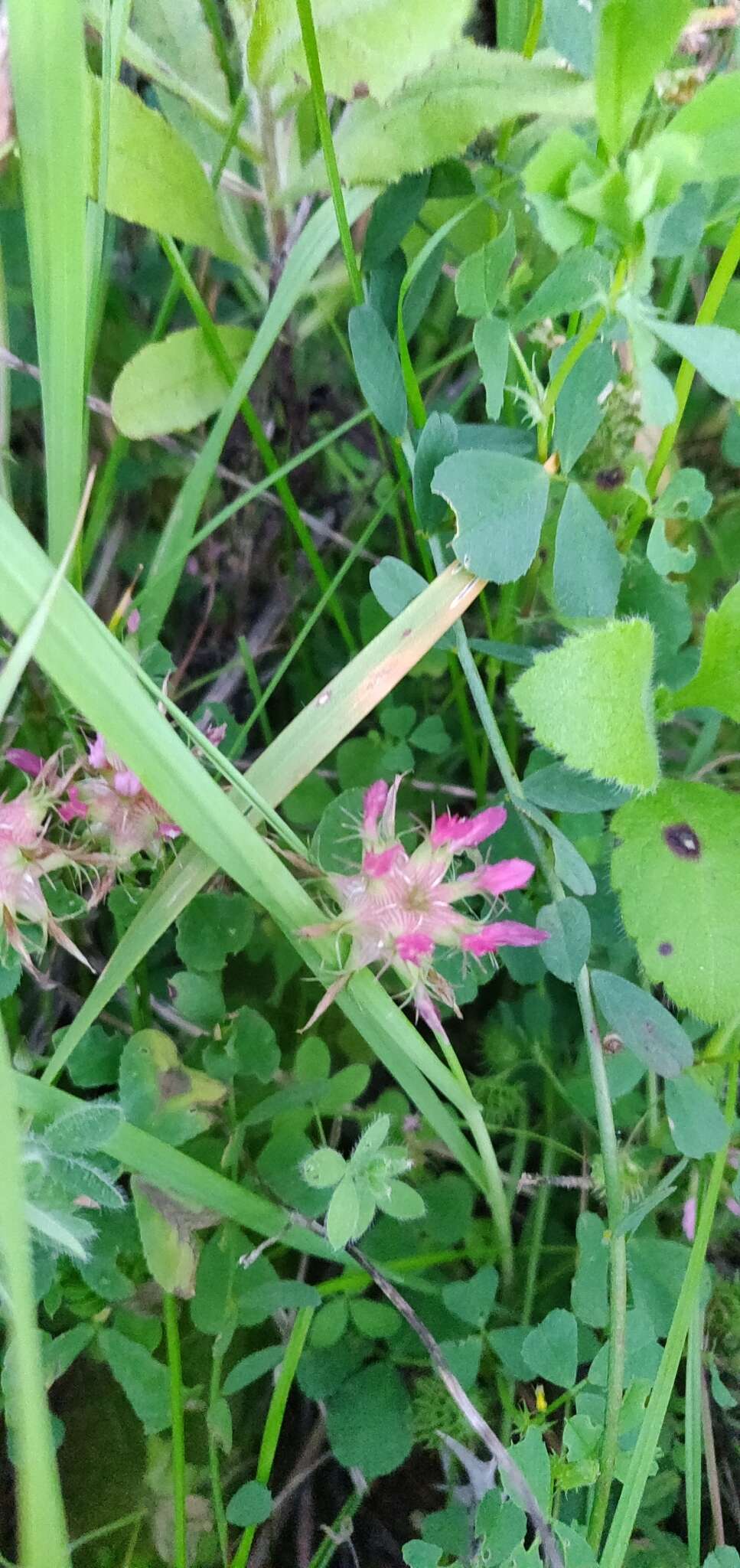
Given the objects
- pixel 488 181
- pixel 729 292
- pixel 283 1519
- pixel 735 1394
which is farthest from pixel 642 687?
pixel 283 1519

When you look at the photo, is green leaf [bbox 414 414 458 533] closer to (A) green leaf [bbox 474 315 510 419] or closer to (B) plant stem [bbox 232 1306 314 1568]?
(A) green leaf [bbox 474 315 510 419]

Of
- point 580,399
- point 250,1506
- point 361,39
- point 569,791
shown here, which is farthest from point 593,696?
point 250,1506

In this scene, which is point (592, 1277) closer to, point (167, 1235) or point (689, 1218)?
point (689, 1218)

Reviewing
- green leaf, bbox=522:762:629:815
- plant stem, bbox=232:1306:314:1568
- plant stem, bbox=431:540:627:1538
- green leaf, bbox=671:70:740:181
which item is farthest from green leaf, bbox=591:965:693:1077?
green leaf, bbox=671:70:740:181

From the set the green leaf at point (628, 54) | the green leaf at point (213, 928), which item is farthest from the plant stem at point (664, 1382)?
the green leaf at point (628, 54)

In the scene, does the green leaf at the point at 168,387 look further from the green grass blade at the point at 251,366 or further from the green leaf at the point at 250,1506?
the green leaf at the point at 250,1506

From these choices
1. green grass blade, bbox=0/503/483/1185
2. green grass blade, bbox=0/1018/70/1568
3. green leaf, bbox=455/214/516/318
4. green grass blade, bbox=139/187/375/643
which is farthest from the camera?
green grass blade, bbox=139/187/375/643

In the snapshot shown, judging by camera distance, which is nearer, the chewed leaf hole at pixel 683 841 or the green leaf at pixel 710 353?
the green leaf at pixel 710 353
